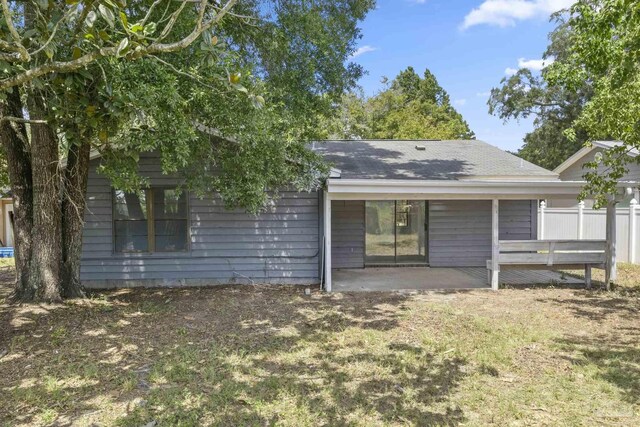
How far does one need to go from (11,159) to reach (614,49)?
30.7ft

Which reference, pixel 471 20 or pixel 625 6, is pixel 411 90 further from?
pixel 625 6

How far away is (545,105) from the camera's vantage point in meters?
26.8

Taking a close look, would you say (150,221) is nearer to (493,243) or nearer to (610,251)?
(493,243)

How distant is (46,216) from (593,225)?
14.3 metres

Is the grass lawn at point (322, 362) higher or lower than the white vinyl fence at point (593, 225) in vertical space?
lower

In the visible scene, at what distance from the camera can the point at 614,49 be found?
21.9 ft

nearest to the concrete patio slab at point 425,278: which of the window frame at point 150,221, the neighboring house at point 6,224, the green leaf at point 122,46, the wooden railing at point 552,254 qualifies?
the wooden railing at point 552,254

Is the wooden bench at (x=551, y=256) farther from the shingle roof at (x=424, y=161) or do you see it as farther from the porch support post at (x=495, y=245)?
the shingle roof at (x=424, y=161)

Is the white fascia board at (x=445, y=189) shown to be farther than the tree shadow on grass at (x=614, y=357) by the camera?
Yes

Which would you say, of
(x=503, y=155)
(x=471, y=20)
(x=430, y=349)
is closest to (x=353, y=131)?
(x=471, y=20)

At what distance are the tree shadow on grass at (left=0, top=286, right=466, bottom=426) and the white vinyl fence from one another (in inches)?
315

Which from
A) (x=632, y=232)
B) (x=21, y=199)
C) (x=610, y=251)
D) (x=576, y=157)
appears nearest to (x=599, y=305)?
(x=610, y=251)

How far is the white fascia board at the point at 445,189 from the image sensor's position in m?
7.82

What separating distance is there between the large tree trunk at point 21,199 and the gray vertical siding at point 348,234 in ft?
20.8
